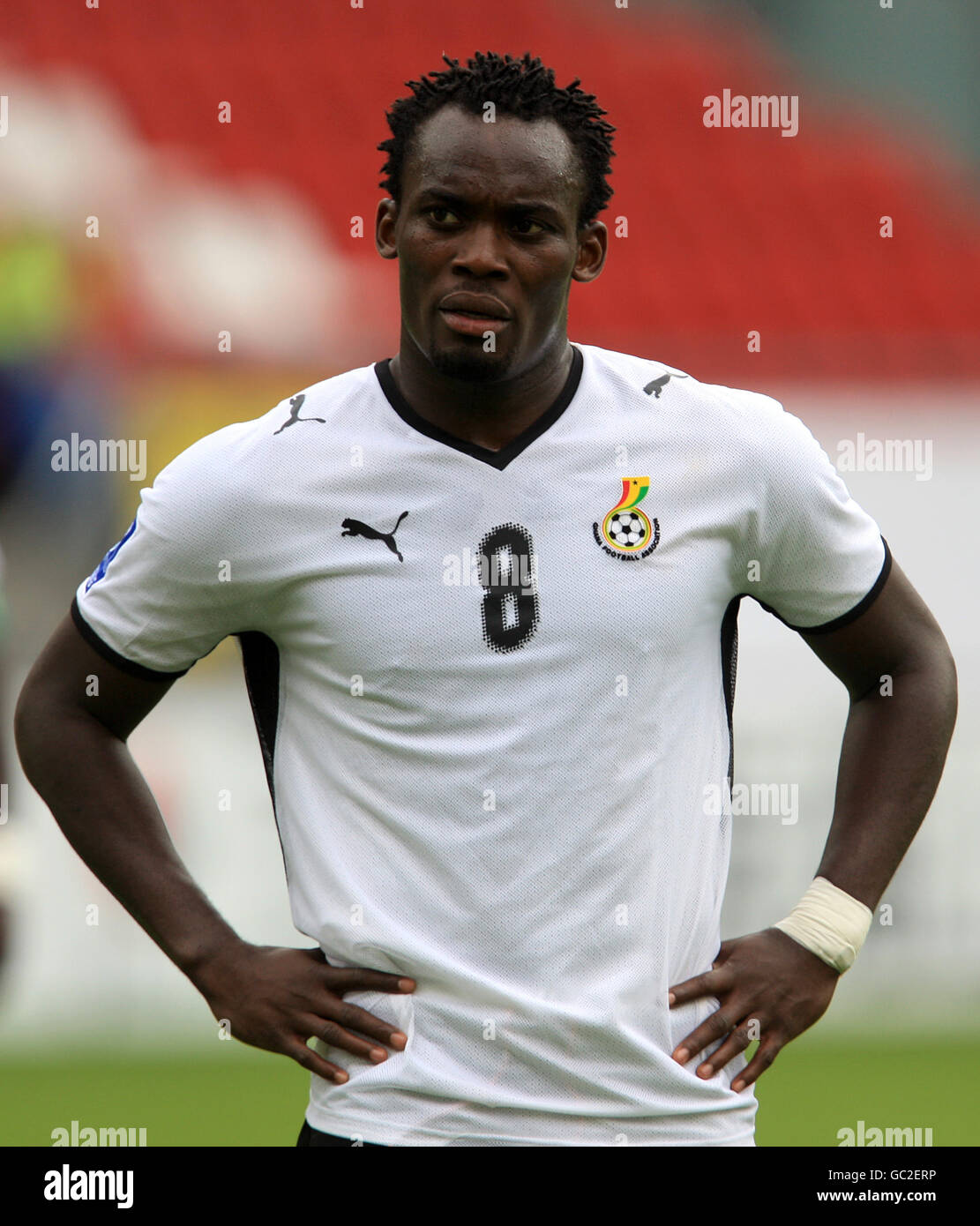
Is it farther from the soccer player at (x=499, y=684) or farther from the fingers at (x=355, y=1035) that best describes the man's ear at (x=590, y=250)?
the fingers at (x=355, y=1035)

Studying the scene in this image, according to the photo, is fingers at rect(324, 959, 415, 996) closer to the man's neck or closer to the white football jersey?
the white football jersey

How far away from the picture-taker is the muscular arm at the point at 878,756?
2.47m

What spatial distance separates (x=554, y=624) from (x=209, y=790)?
15.6ft

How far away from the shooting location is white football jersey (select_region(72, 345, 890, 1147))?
2236 mm

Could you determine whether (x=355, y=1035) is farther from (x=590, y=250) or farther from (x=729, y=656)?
(x=590, y=250)

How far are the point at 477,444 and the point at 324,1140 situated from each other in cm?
97

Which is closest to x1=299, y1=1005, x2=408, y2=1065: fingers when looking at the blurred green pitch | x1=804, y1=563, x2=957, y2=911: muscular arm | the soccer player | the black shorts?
the soccer player

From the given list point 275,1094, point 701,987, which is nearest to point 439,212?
point 701,987

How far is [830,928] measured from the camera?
247 cm

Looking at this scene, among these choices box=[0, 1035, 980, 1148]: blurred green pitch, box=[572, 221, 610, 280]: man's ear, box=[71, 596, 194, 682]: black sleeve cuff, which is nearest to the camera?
box=[71, 596, 194, 682]: black sleeve cuff

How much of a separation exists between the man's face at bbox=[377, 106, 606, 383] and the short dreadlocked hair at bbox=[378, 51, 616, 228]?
26 mm

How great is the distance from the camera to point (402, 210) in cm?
246

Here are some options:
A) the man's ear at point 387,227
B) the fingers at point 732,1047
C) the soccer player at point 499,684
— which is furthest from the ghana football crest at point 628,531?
the fingers at point 732,1047
